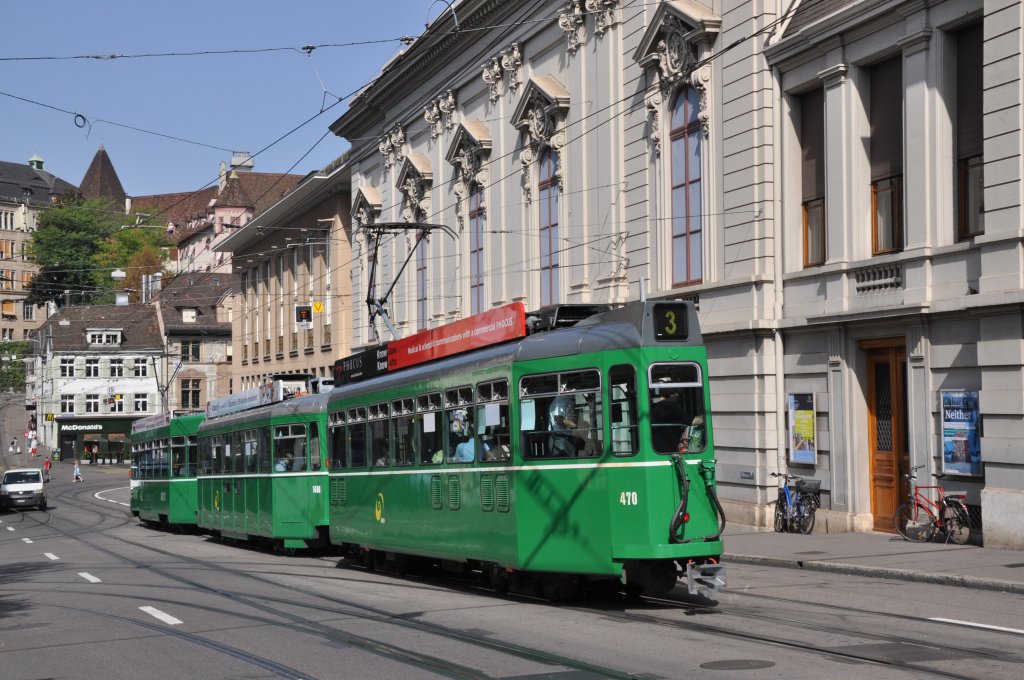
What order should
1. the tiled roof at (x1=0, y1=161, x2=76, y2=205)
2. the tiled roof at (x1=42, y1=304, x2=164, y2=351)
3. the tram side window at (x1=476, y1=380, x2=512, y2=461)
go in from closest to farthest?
the tram side window at (x1=476, y1=380, x2=512, y2=461)
the tiled roof at (x1=42, y1=304, x2=164, y2=351)
the tiled roof at (x1=0, y1=161, x2=76, y2=205)

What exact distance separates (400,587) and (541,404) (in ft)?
13.5

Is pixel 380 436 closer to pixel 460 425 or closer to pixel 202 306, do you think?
pixel 460 425

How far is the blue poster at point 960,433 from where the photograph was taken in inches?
772

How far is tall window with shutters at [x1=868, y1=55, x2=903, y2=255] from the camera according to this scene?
71.3 ft

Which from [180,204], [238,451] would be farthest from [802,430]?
[180,204]

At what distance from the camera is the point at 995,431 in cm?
1898

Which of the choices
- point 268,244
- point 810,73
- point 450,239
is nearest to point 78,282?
point 268,244

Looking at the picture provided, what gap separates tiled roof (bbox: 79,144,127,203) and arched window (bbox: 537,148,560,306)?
148 meters

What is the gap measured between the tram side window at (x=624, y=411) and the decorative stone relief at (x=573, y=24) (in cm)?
1938

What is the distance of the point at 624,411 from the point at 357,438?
733 cm

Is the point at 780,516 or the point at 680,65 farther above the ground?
the point at 680,65

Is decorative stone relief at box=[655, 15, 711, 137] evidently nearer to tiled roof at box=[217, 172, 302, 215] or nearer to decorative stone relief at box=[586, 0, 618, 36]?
decorative stone relief at box=[586, 0, 618, 36]

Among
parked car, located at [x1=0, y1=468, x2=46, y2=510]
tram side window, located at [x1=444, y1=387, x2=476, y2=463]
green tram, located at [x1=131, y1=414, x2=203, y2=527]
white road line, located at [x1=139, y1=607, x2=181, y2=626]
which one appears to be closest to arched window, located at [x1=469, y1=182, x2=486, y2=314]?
green tram, located at [x1=131, y1=414, x2=203, y2=527]

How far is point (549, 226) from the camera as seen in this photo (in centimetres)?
3381
